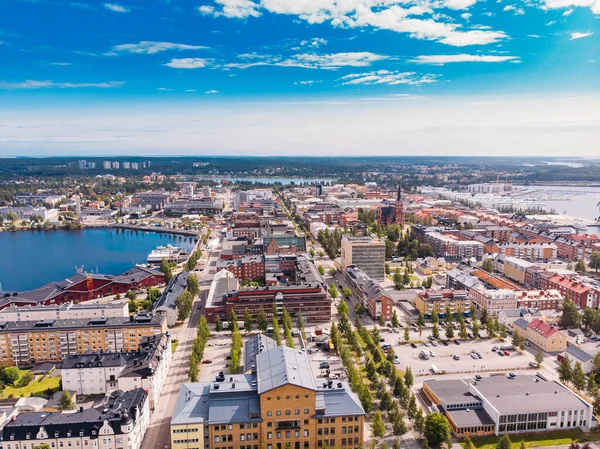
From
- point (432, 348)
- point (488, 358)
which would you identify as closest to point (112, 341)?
point (432, 348)

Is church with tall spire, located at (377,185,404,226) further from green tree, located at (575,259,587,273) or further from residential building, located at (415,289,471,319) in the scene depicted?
residential building, located at (415,289,471,319)

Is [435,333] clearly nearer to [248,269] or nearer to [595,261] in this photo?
[248,269]

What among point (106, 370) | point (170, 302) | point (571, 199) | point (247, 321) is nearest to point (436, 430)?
point (247, 321)

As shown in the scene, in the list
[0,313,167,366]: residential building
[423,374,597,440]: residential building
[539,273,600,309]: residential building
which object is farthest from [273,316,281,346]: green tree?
[539,273,600,309]: residential building

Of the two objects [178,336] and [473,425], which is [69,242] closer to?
[178,336]

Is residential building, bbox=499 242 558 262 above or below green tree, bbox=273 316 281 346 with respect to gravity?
above

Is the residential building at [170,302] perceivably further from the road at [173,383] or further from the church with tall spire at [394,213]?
the church with tall spire at [394,213]
